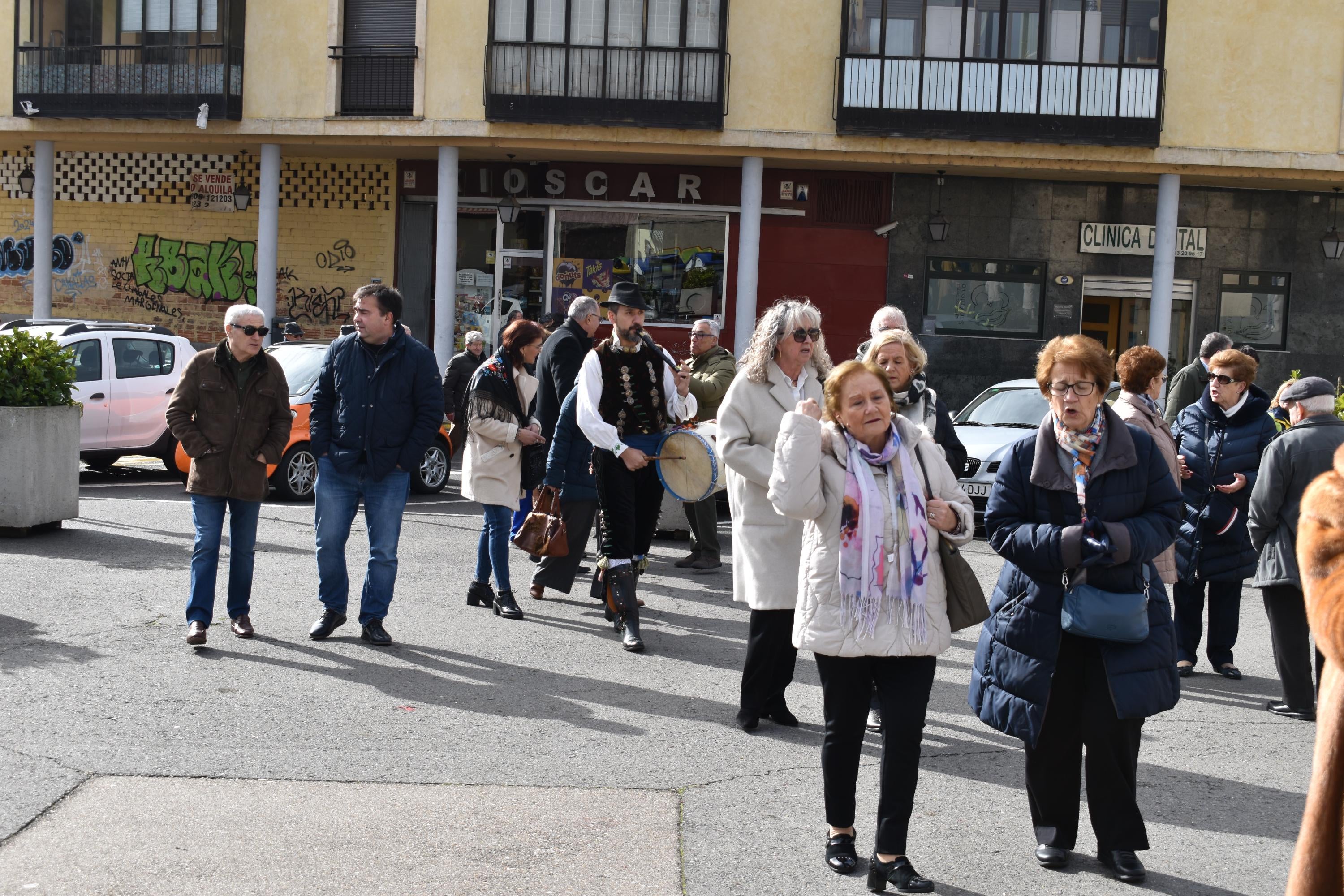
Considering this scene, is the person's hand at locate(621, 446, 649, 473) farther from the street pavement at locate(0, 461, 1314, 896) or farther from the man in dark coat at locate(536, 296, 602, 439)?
the street pavement at locate(0, 461, 1314, 896)

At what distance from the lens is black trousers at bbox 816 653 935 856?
4.50 meters

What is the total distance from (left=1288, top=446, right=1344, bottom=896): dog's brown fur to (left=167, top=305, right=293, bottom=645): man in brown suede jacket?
19.7ft

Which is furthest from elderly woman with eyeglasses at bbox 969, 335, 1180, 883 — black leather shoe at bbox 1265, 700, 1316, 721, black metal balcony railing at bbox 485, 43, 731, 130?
black metal balcony railing at bbox 485, 43, 731, 130

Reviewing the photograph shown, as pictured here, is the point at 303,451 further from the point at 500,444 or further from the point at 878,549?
the point at 878,549

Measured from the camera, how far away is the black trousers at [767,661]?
611 cm

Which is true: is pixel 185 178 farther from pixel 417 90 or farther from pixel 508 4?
pixel 508 4

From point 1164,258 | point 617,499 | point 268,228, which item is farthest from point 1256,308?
point 617,499

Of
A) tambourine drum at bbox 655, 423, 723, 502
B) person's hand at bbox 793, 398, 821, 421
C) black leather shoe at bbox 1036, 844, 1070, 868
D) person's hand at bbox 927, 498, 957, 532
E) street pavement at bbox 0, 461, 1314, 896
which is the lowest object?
street pavement at bbox 0, 461, 1314, 896

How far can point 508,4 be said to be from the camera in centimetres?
2284

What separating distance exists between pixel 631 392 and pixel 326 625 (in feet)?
7.30

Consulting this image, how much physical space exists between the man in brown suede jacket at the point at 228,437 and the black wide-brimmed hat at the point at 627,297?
1.96 m

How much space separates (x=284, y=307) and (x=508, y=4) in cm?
740

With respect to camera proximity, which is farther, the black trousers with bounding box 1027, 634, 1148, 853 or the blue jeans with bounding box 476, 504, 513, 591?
the blue jeans with bounding box 476, 504, 513, 591

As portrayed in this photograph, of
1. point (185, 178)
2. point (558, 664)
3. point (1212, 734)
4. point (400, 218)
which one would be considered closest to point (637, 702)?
point (558, 664)
